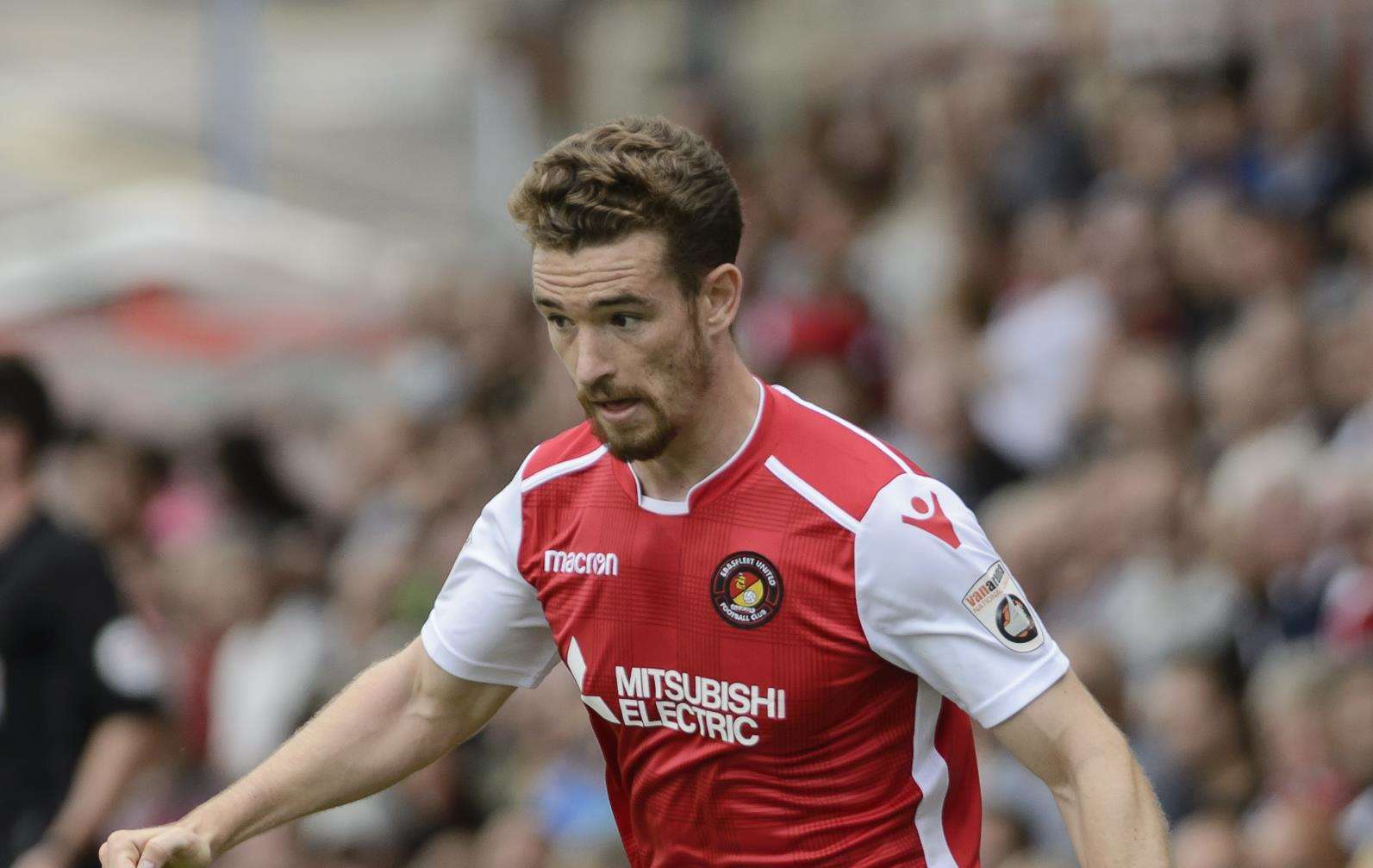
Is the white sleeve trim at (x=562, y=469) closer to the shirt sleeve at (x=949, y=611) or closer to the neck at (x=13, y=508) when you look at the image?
the shirt sleeve at (x=949, y=611)

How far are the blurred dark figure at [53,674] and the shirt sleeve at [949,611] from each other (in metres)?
3.27

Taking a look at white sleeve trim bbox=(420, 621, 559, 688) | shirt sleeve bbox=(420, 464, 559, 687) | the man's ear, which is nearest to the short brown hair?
the man's ear

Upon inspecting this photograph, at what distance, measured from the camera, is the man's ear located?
3635mm

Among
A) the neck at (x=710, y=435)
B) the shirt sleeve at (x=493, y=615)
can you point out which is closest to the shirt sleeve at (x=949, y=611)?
the neck at (x=710, y=435)

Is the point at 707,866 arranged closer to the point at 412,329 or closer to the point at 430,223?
the point at 412,329


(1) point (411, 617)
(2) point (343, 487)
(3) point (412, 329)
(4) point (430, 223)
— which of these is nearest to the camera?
(1) point (411, 617)

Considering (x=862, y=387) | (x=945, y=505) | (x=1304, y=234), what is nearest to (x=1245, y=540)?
(x=1304, y=234)

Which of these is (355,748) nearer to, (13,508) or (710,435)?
(710,435)

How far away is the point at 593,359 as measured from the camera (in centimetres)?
354

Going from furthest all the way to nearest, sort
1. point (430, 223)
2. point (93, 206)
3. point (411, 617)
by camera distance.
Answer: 1. point (430, 223)
2. point (93, 206)
3. point (411, 617)

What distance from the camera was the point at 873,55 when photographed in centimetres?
1259

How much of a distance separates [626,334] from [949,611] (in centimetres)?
72

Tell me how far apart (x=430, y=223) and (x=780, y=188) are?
24.5 ft

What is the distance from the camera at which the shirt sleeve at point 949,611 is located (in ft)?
11.5
